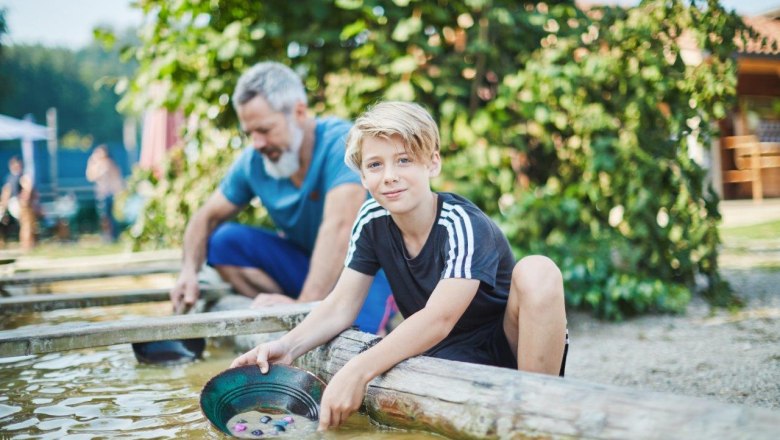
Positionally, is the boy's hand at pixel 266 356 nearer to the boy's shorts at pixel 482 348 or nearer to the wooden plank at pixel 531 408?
the wooden plank at pixel 531 408

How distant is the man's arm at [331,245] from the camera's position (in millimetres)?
3377

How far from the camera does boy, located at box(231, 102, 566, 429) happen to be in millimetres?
2162

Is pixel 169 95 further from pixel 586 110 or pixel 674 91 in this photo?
pixel 674 91

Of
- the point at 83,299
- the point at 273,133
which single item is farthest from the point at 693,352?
the point at 83,299

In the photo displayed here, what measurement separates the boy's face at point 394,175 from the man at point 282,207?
105 cm

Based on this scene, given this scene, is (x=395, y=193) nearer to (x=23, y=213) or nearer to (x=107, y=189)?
(x=23, y=213)

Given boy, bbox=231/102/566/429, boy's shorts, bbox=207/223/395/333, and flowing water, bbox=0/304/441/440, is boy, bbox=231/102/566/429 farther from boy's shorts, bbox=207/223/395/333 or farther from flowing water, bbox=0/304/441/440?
boy's shorts, bbox=207/223/395/333

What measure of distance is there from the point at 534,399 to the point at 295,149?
231 centimetres

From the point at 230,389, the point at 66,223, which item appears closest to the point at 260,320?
the point at 230,389

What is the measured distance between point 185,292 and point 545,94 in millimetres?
2600

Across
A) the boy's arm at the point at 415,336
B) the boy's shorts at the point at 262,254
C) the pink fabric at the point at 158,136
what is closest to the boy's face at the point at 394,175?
the boy's arm at the point at 415,336

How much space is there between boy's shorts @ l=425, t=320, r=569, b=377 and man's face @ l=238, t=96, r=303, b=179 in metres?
1.63

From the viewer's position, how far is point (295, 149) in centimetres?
381

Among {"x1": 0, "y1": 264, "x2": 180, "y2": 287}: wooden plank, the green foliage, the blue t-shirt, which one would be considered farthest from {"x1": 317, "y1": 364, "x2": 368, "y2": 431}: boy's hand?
{"x1": 0, "y1": 264, "x2": 180, "y2": 287}: wooden plank
